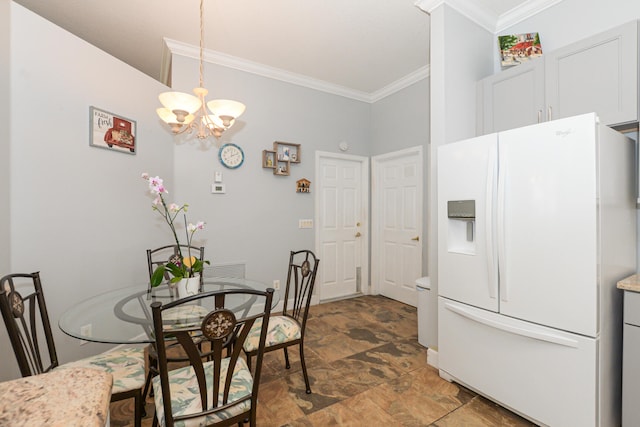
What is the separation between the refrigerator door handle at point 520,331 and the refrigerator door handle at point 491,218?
16cm

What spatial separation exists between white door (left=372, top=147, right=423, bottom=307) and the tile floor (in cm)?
101

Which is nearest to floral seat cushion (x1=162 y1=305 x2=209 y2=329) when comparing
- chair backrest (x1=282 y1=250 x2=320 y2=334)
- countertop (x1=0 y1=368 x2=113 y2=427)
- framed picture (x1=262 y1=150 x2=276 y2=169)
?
chair backrest (x1=282 y1=250 x2=320 y2=334)

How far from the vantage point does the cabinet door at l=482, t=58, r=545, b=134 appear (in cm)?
211

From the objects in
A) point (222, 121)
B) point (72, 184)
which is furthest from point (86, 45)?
point (222, 121)

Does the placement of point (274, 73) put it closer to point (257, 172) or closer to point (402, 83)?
point (257, 172)

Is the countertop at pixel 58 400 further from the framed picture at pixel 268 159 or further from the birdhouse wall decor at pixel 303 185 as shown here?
the birdhouse wall decor at pixel 303 185

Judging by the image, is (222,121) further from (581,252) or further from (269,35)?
(581,252)

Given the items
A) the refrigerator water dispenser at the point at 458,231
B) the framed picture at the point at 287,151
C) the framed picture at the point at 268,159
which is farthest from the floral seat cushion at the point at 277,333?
the framed picture at the point at 287,151

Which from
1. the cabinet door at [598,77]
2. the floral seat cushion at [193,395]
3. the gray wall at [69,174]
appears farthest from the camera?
the gray wall at [69,174]

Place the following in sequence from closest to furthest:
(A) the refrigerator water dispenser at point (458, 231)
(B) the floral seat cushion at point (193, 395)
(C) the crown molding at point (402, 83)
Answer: (B) the floral seat cushion at point (193, 395) < (A) the refrigerator water dispenser at point (458, 231) < (C) the crown molding at point (402, 83)

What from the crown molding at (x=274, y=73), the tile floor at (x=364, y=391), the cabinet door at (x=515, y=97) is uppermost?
the crown molding at (x=274, y=73)

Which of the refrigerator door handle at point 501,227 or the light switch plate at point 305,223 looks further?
→ the light switch plate at point 305,223

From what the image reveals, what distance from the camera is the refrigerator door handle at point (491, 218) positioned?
1.81 metres

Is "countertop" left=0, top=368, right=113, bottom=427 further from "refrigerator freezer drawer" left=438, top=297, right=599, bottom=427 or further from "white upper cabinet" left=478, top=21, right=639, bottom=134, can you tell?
"white upper cabinet" left=478, top=21, right=639, bottom=134
